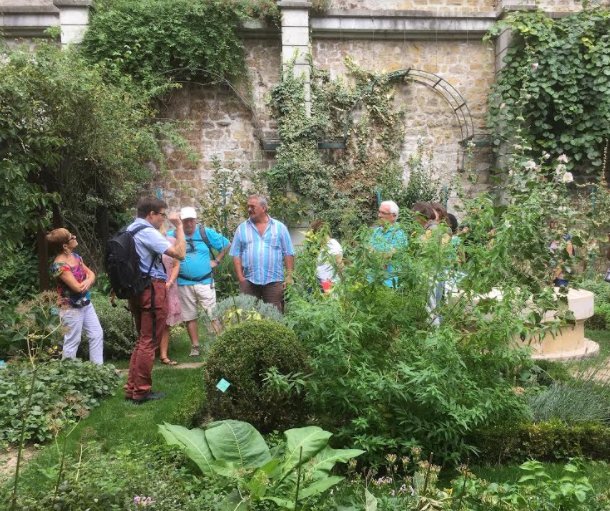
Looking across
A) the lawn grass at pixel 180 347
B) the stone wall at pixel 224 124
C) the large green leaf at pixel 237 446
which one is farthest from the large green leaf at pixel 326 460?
the stone wall at pixel 224 124

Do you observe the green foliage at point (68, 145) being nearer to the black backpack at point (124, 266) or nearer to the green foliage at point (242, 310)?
the black backpack at point (124, 266)

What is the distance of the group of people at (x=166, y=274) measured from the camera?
5.20 meters

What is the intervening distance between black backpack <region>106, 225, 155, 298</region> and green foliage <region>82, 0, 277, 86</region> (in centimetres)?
610

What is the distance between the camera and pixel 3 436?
4.47m

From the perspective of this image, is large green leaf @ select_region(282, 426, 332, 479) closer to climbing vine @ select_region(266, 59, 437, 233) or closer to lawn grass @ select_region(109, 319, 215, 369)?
lawn grass @ select_region(109, 319, 215, 369)

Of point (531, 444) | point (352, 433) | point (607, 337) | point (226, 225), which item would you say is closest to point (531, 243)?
point (531, 444)

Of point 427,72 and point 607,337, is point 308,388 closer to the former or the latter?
point 607,337

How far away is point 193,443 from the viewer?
137 inches

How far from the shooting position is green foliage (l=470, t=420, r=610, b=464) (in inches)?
164

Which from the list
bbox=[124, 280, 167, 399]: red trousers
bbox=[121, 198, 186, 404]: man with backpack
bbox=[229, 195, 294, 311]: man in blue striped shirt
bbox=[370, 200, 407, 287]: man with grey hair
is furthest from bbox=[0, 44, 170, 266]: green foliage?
bbox=[370, 200, 407, 287]: man with grey hair

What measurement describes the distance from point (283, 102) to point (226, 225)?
238 centimetres

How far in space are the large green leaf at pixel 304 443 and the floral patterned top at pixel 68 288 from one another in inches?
122

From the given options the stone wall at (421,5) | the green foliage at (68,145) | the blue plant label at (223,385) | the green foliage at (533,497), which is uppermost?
the stone wall at (421,5)

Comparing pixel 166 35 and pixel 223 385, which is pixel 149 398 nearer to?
pixel 223 385
